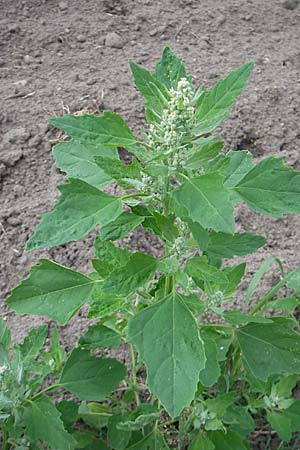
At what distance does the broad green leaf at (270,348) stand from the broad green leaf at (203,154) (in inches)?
26.8

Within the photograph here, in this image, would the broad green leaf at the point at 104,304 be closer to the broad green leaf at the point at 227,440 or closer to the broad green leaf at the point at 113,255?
the broad green leaf at the point at 113,255

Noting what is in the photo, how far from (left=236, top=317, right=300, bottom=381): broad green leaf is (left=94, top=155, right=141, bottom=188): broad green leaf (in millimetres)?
696

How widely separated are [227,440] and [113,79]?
2128mm

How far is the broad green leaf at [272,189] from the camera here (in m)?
1.53

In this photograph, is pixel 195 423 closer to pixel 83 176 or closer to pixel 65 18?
pixel 83 176

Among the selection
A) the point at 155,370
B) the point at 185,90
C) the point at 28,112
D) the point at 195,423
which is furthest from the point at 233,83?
the point at 28,112

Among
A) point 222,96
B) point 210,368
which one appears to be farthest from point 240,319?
point 222,96

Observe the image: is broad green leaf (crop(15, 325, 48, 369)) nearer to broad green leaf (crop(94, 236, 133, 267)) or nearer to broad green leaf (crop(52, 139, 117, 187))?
broad green leaf (crop(94, 236, 133, 267))

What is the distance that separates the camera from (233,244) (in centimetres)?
174

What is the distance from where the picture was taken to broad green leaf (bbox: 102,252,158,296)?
1.58 meters

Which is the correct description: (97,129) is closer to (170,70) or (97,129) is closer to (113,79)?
(170,70)

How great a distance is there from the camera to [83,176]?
5.85 feet

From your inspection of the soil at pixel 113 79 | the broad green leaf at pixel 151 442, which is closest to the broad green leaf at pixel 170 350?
the broad green leaf at pixel 151 442


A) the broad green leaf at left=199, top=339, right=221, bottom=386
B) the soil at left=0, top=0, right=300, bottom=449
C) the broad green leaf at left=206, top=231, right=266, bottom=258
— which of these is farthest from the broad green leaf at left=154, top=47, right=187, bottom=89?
the soil at left=0, top=0, right=300, bottom=449
